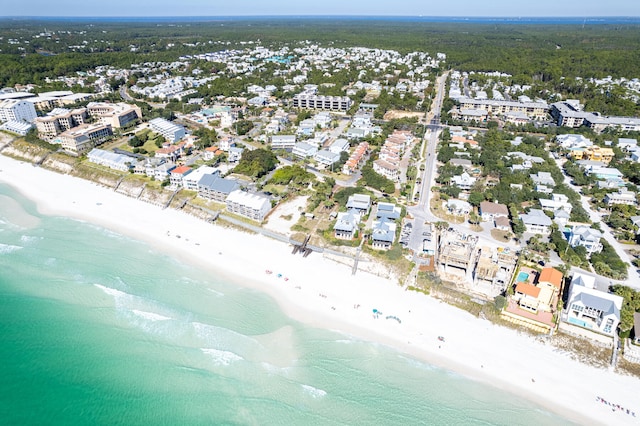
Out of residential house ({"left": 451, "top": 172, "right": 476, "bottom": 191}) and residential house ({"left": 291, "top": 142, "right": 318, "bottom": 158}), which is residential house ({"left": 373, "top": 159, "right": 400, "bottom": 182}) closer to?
residential house ({"left": 451, "top": 172, "right": 476, "bottom": 191})

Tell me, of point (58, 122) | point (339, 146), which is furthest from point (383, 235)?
point (58, 122)

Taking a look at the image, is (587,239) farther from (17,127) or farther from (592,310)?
(17,127)

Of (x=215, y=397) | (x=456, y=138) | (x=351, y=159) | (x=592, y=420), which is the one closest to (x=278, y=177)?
Answer: (x=351, y=159)

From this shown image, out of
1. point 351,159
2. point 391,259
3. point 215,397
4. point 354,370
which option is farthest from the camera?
point 351,159

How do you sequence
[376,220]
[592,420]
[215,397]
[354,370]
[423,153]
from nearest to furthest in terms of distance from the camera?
[592,420]
[215,397]
[354,370]
[376,220]
[423,153]

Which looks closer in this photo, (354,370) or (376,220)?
(354,370)

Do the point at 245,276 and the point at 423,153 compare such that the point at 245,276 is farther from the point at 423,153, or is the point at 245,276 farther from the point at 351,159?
the point at 423,153
